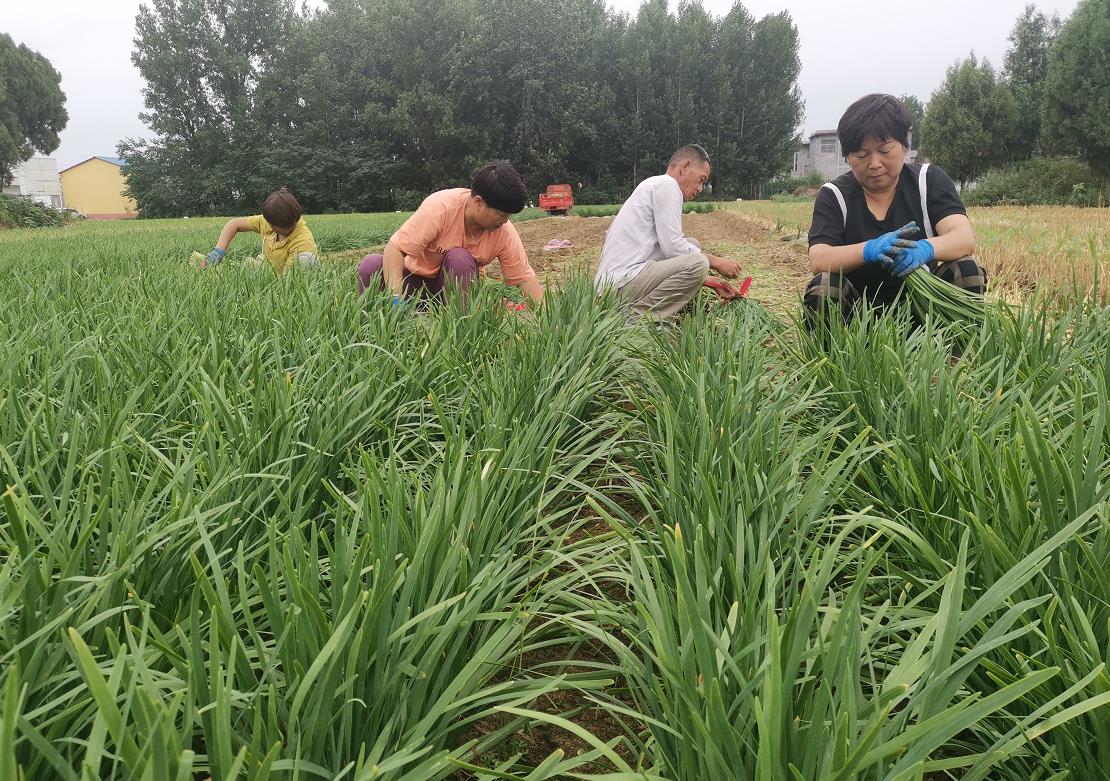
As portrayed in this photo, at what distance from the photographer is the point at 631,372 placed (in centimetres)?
237

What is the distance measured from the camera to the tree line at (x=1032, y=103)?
82.4 ft

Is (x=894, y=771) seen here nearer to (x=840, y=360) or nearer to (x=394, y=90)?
(x=840, y=360)

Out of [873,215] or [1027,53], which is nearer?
[873,215]

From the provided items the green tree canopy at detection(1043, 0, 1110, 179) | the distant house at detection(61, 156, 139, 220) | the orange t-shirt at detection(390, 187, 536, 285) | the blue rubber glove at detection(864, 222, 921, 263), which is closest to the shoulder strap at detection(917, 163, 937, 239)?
the blue rubber glove at detection(864, 222, 921, 263)

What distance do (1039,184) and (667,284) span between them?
29.2 m

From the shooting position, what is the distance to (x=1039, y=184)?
2644 centimetres

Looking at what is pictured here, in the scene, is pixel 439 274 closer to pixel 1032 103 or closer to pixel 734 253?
pixel 734 253

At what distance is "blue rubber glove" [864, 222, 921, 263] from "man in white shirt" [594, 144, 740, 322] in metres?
1.03

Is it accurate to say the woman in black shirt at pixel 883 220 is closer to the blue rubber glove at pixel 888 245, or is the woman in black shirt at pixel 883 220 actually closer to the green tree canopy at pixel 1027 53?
the blue rubber glove at pixel 888 245

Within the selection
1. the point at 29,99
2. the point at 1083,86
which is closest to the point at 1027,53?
the point at 1083,86

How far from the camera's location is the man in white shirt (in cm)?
375

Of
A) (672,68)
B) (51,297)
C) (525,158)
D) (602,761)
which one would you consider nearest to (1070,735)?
(602,761)

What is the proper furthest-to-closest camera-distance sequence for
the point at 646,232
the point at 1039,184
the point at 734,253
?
the point at 1039,184
the point at 734,253
the point at 646,232

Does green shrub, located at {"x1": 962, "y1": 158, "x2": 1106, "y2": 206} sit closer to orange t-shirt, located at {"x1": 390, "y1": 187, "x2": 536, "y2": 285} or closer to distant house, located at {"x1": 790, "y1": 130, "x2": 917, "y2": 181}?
orange t-shirt, located at {"x1": 390, "y1": 187, "x2": 536, "y2": 285}
